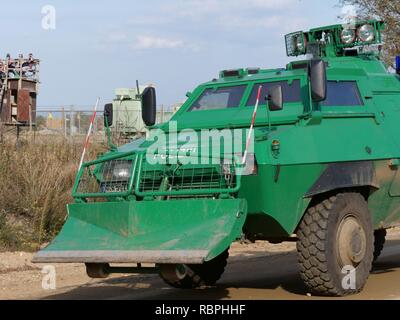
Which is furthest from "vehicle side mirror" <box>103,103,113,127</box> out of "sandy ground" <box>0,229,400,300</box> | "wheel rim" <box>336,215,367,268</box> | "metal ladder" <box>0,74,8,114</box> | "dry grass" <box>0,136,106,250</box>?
"metal ladder" <box>0,74,8,114</box>

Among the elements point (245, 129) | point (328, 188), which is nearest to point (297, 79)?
point (245, 129)

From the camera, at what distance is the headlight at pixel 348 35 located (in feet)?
29.5

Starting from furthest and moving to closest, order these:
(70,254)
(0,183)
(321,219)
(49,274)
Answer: (0,183), (49,274), (321,219), (70,254)

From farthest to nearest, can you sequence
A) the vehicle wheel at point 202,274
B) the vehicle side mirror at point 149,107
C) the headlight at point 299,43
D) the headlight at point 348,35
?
the headlight at point 299,43 < the headlight at point 348,35 < the vehicle side mirror at point 149,107 < the vehicle wheel at point 202,274

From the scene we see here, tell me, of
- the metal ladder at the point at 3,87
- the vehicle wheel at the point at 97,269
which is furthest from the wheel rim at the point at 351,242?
the metal ladder at the point at 3,87

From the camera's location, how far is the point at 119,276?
9961 mm

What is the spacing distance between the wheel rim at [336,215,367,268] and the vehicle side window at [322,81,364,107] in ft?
4.07

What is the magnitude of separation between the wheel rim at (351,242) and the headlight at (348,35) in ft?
8.64

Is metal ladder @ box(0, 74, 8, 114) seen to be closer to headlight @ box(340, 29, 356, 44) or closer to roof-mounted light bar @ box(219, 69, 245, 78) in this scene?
roof-mounted light bar @ box(219, 69, 245, 78)

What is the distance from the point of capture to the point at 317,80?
6988 millimetres

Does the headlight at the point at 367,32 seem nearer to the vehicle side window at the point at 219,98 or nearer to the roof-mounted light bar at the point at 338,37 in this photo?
the roof-mounted light bar at the point at 338,37

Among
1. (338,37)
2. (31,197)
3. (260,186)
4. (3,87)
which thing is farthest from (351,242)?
(3,87)
